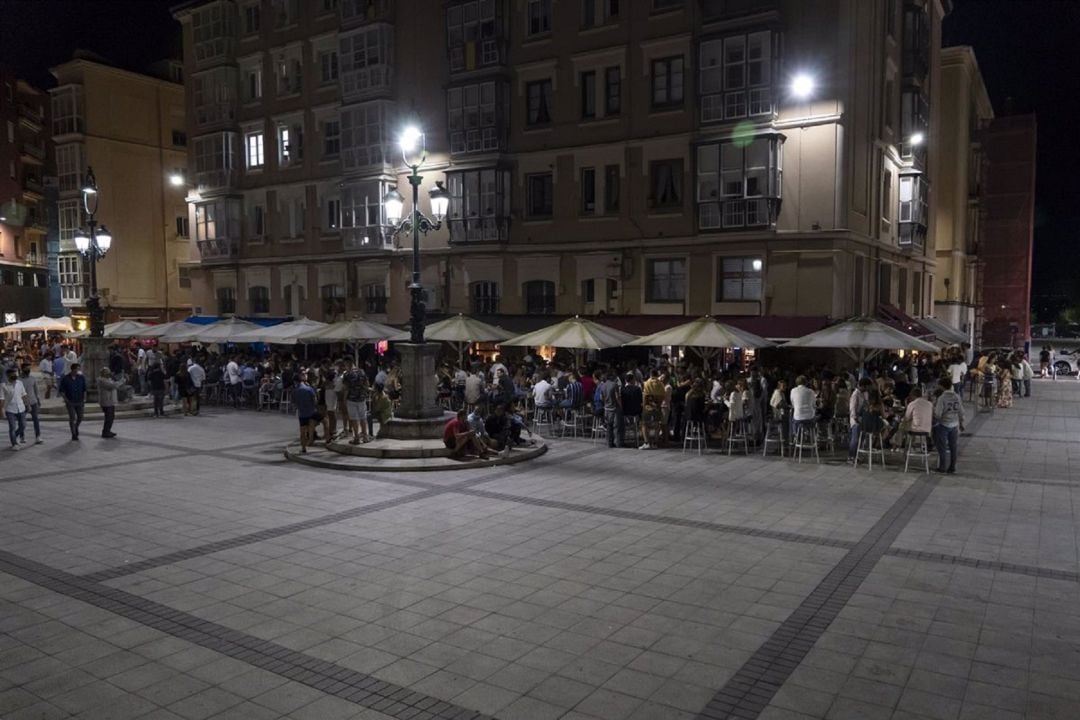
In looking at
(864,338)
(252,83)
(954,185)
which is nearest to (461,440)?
(864,338)

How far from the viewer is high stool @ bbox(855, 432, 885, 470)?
1505 centimetres

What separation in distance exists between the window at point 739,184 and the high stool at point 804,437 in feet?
31.9

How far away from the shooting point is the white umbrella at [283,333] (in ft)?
84.8

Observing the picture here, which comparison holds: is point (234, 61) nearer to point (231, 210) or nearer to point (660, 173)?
point (231, 210)

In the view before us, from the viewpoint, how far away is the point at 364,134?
33406 mm

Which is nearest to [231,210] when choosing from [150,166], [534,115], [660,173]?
[150,166]

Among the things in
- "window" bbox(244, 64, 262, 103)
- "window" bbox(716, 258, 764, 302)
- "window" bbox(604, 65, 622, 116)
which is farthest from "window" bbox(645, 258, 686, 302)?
"window" bbox(244, 64, 262, 103)

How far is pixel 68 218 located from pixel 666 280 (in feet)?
131

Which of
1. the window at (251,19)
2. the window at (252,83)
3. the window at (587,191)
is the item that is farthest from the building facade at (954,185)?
the window at (251,19)

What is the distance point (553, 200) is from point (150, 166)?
32313 millimetres

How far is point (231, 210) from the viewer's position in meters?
38.8

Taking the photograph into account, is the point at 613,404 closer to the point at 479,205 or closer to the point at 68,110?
the point at 479,205

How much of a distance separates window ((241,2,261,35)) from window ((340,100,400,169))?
333 inches

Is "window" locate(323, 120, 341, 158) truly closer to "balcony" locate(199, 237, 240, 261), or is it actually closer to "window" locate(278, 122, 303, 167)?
"window" locate(278, 122, 303, 167)
